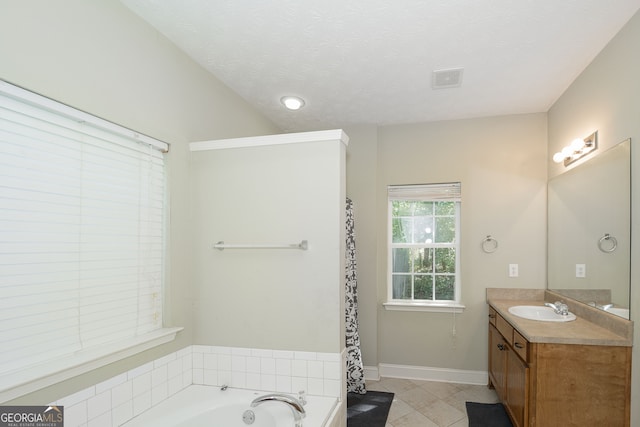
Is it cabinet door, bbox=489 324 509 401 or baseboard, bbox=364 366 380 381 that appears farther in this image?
baseboard, bbox=364 366 380 381

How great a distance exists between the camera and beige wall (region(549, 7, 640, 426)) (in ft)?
6.49

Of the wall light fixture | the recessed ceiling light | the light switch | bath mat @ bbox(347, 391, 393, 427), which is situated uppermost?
the recessed ceiling light

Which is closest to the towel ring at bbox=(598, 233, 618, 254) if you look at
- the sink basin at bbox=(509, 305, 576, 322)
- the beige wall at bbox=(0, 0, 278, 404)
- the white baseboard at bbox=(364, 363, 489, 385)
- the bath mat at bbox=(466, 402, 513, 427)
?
the sink basin at bbox=(509, 305, 576, 322)

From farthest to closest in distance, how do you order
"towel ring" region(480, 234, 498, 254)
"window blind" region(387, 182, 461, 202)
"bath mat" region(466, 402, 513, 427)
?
1. "window blind" region(387, 182, 461, 202)
2. "towel ring" region(480, 234, 498, 254)
3. "bath mat" region(466, 402, 513, 427)

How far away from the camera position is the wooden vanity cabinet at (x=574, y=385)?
81.2 inches

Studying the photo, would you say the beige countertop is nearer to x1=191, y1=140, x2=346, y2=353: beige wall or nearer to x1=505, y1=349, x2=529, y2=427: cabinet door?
x1=505, y1=349, x2=529, y2=427: cabinet door

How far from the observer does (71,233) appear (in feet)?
5.21

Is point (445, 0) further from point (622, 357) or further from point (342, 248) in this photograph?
point (622, 357)

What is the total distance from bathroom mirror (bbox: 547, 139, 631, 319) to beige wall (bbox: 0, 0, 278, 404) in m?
2.63

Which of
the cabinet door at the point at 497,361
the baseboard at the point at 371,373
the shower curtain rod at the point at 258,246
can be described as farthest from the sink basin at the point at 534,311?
the shower curtain rod at the point at 258,246

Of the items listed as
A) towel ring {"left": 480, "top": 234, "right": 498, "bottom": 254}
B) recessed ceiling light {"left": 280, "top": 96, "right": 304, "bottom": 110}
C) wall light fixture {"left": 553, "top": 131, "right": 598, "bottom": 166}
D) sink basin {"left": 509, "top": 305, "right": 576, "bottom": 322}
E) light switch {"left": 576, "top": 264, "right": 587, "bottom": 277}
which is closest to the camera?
wall light fixture {"left": 553, "top": 131, "right": 598, "bottom": 166}

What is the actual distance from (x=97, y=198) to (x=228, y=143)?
0.85 meters

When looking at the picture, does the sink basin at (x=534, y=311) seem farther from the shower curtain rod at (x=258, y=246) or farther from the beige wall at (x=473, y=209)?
the shower curtain rod at (x=258, y=246)

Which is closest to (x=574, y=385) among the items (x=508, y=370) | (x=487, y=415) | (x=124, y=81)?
(x=508, y=370)
